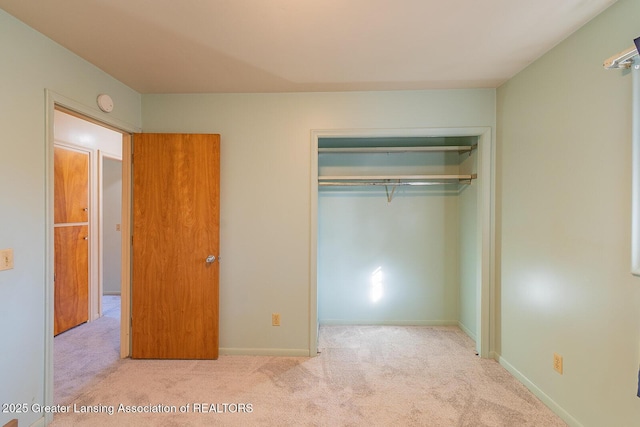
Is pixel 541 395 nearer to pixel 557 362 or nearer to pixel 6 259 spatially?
pixel 557 362

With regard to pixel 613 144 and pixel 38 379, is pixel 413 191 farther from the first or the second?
pixel 38 379

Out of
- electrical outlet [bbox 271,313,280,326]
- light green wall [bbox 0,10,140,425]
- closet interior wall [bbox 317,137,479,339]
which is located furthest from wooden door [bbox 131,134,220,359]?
closet interior wall [bbox 317,137,479,339]

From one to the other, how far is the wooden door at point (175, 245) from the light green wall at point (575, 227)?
253 cm

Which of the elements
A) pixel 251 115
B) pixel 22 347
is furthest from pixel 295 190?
pixel 22 347

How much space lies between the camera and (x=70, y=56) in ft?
6.44

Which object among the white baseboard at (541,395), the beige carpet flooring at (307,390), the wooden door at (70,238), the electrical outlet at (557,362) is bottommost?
the beige carpet flooring at (307,390)

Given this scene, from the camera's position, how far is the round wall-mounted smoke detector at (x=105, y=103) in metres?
2.18

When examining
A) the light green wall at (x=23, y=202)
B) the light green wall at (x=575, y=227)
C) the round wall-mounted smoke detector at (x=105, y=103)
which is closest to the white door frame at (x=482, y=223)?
the light green wall at (x=575, y=227)

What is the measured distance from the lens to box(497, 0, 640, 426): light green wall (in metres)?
1.49

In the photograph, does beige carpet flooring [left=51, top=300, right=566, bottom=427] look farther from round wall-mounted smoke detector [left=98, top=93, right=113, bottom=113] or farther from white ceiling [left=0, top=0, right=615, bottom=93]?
white ceiling [left=0, top=0, right=615, bottom=93]

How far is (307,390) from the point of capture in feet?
6.95

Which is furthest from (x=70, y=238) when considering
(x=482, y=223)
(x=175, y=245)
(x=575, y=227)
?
(x=575, y=227)

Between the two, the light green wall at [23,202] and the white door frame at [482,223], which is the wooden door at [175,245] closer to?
the light green wall at [23,202]

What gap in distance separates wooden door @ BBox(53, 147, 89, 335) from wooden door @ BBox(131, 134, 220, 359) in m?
1.40
